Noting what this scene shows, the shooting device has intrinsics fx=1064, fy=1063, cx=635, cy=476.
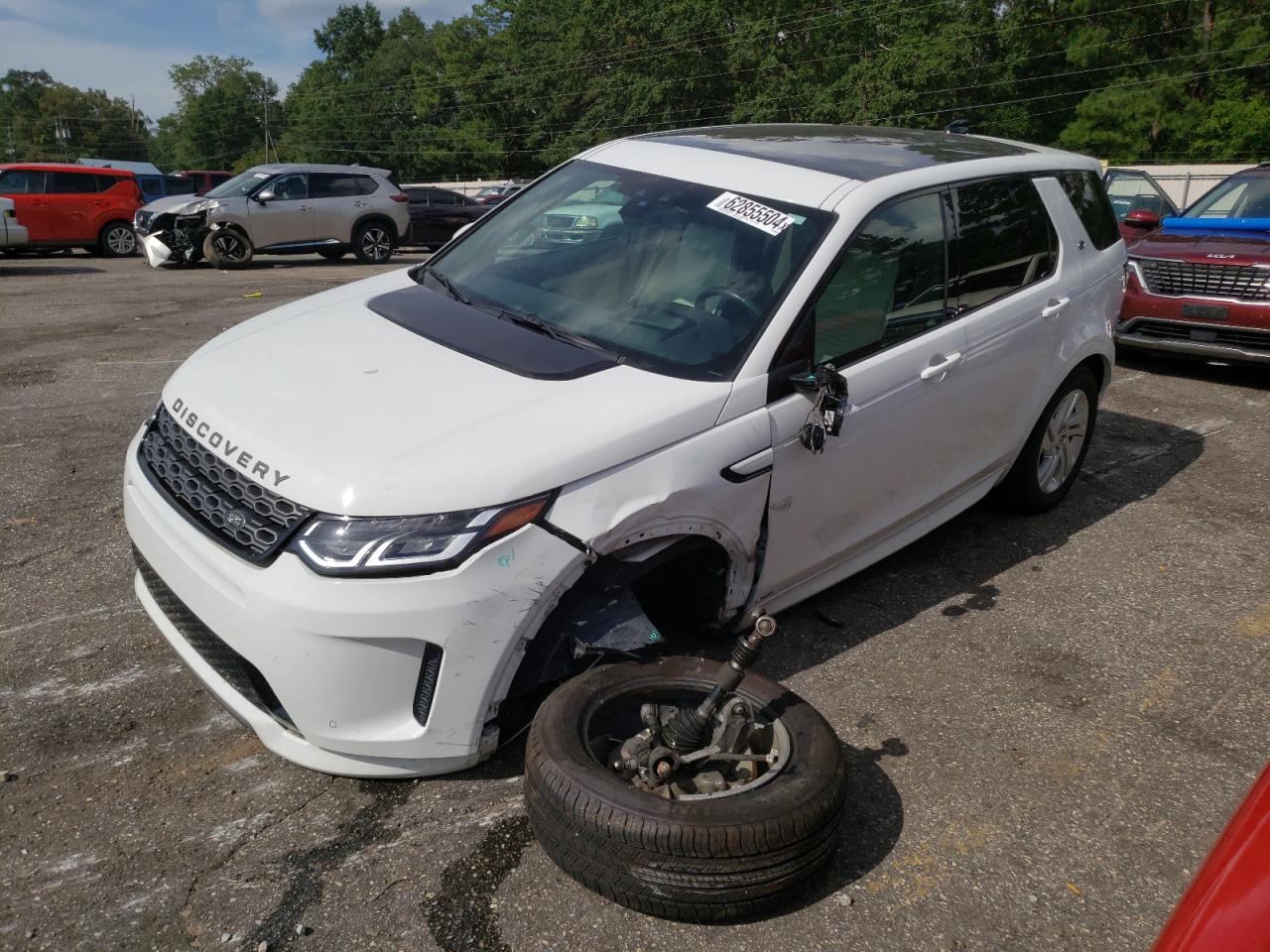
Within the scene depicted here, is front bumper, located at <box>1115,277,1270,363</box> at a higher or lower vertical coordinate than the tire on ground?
higher

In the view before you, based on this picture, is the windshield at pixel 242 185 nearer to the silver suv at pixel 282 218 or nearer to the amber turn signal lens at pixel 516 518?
the silver suv at pixel 282 218

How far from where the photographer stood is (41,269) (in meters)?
16.7

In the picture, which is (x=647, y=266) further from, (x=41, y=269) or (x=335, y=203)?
(x=41, y=269)

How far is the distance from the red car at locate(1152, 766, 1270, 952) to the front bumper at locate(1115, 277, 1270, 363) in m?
7.03

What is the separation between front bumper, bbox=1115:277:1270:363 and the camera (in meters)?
7.89

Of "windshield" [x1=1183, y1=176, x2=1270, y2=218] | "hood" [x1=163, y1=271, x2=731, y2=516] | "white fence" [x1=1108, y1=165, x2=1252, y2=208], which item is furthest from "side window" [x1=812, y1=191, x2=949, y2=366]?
"white fence" [x1=1108, y1=165, x2=1252, y2=208]

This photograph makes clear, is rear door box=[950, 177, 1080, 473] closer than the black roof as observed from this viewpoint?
No

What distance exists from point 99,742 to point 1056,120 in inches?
2352

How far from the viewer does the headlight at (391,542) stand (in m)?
2.70

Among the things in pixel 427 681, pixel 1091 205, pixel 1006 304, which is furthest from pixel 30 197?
pixel 427 681

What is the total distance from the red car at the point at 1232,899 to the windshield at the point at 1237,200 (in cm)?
864

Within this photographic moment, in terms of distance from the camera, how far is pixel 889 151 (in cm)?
439

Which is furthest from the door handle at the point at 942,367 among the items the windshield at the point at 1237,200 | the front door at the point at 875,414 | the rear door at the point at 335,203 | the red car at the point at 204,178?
the red car at the point at 204,178

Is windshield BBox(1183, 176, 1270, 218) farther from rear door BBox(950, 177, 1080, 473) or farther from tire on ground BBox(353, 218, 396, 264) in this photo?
tire on ground BBox(353, 218, 396, 264)
